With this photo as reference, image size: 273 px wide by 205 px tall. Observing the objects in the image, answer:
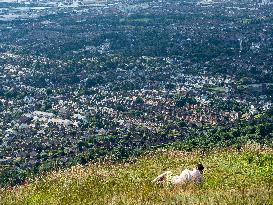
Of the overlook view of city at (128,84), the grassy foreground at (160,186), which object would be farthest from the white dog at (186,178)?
the overlook view of city at (128,84)

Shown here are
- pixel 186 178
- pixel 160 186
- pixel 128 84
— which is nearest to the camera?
pixel 160 186

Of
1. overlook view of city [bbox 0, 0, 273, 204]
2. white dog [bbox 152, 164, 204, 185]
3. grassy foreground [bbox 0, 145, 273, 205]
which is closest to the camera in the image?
grassy foreground [bbox 0, 145, 273, 205]

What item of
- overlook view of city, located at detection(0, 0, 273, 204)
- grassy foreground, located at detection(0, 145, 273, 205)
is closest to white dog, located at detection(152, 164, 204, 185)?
grassy foreground, located at detection(0, 145, 273, 205)

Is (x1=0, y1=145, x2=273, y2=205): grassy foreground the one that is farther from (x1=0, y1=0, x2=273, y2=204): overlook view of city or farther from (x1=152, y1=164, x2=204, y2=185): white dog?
(x1=0, y1=0, x2=273, y2=204): overlook view of city

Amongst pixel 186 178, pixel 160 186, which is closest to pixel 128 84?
pixel 186 178

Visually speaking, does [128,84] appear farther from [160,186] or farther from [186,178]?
[160,186]

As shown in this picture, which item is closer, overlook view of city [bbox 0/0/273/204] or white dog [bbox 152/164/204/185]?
white dog [bbox 152/164/204/185]

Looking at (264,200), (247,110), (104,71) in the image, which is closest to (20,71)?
(104,71)

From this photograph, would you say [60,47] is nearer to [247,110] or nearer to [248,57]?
[248,57]
